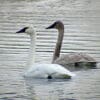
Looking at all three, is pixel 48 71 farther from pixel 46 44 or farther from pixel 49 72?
pixel 46 44

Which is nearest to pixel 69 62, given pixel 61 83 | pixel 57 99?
pixel 61 83

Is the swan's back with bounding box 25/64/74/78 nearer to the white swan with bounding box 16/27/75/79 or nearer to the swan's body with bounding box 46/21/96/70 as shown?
the white swan with bounding box 16/27/75/79

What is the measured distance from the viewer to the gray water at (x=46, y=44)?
13320mm

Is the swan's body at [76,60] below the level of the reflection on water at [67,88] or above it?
below

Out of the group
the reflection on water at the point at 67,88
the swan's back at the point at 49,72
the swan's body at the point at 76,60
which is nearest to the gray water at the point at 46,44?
the reflection on water at the point at 67,88

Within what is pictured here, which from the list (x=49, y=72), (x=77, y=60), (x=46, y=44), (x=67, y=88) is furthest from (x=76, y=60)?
(x=46, y=44)

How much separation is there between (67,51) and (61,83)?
4.44 m

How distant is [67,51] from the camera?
18.5 metres

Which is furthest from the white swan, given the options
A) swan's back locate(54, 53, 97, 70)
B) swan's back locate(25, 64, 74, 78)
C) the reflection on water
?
swan's back locate(54, 53, 97, 70)

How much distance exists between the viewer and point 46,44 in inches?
781

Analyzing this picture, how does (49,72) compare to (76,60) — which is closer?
(49,72)

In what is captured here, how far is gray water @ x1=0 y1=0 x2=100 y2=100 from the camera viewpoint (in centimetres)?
1332

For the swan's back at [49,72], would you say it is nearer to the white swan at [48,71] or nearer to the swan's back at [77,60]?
the white swan at [48,71]

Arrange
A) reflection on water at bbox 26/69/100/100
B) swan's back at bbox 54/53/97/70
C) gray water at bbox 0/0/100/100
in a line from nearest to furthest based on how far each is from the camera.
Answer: reflection on water at bbox 26/69/100/100
gray water at bbox 0/0/100/100
swan's back at bbox 54/53/97/70
